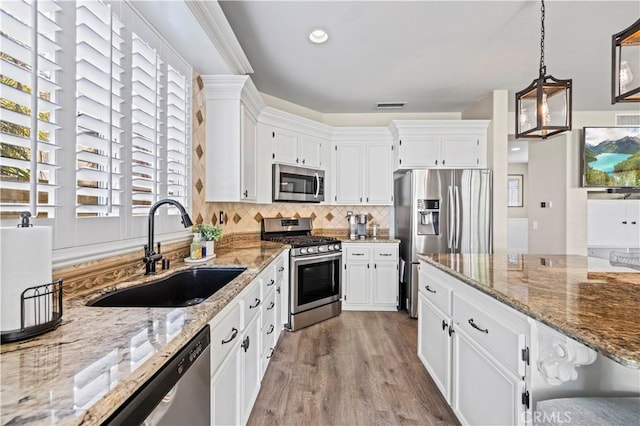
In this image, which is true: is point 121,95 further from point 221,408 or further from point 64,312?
point 221,408

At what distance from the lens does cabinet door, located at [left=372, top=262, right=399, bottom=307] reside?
3.91 meters

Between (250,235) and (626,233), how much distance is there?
5.36m

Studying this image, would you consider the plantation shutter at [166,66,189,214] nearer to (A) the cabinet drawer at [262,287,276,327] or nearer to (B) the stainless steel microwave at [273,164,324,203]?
(A) the cabinet drawer at [262,287,276,327]

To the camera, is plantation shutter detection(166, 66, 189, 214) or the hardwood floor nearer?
the hardwood floor

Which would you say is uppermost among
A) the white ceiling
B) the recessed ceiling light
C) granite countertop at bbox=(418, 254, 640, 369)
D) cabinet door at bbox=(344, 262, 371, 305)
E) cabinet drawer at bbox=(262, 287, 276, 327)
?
the white ceiling

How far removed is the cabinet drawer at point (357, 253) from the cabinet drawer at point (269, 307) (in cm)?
154

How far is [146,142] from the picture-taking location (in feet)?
5.81

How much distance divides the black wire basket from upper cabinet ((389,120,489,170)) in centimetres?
374

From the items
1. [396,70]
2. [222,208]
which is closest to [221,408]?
[222,208]

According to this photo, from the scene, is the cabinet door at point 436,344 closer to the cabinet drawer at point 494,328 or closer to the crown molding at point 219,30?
the cabinet drawer at point 494,328

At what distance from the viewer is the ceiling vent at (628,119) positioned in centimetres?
442

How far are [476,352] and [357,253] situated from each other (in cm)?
244

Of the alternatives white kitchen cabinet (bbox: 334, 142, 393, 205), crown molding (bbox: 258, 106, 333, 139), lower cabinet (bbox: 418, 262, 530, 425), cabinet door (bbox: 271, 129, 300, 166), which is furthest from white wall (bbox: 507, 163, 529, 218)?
lower cabinet (bbox: 418, 262, 530, 425)

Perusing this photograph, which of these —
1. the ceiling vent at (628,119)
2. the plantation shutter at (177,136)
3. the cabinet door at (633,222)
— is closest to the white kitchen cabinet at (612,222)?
the cabinet door at (633,222)
